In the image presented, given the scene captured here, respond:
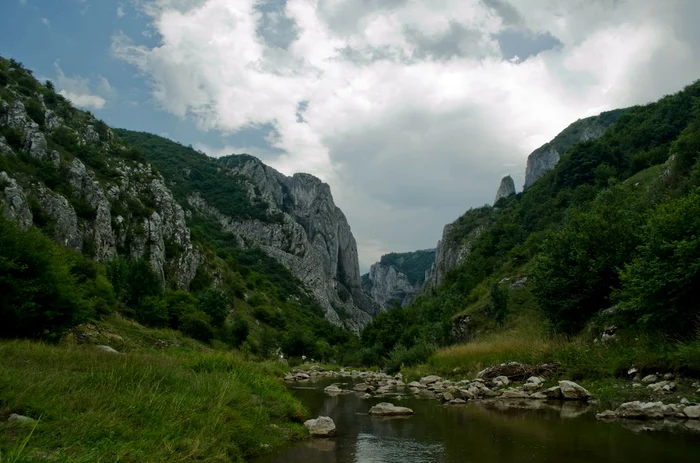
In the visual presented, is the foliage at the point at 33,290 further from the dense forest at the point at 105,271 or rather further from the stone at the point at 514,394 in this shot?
the stone at the point at 514,394

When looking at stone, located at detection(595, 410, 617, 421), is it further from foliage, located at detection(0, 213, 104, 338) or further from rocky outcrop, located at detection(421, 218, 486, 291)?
rocky outcrop, located at detection(421, 218, 486, 291)

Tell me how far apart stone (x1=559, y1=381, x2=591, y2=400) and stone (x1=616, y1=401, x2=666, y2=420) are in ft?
10.2

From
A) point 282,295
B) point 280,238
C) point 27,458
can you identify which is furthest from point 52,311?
point 280,238

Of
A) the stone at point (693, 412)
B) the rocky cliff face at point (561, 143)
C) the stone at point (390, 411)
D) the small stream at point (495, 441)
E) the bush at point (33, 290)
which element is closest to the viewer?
the small stream at point (495, 441)

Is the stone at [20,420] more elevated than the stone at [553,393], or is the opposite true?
the stone at [20,420]

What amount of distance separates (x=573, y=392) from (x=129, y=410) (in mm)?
14608

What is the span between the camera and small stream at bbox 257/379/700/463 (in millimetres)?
8641

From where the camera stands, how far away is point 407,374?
104ft

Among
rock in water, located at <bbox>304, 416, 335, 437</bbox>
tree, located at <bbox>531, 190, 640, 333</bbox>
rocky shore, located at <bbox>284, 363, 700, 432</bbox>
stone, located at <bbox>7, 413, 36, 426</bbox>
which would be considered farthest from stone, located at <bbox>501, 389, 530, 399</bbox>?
stone, located at <bbox>7, 413, 36, 426</bbox>

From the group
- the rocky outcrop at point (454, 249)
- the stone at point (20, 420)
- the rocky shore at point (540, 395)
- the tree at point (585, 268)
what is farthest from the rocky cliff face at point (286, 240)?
the stone at point (20, 420)

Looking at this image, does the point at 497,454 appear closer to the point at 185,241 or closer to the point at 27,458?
the point at 27,458

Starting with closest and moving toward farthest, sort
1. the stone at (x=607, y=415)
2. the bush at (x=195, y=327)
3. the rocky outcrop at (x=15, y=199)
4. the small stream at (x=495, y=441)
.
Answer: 1. the small stream at (x=495, y=441)
2. the stone at (x=607, y=415)
3. the rocky outcrop at (x=15, y=199)
4. the bush at (x=195, y=327)

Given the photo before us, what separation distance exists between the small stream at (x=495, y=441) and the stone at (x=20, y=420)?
3995 millimetres

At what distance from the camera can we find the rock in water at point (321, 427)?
1138cm
